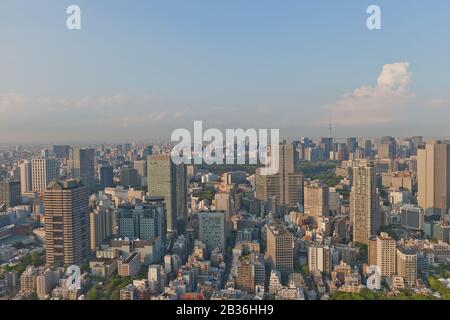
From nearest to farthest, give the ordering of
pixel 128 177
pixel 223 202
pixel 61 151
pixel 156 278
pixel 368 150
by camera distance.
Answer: pixel 156 278 → pixel 61 151 → pixel 223 202 → pixel 368 150 → pixel 128 177

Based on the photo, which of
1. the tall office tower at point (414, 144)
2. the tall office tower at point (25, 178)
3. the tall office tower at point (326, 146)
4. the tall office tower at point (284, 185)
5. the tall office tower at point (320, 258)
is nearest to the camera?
the tall office tower at point (320, 258)

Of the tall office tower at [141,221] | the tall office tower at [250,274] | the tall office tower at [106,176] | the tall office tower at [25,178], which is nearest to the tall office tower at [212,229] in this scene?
the tall office tower at [141,221]

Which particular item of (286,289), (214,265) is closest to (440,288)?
(286,289)

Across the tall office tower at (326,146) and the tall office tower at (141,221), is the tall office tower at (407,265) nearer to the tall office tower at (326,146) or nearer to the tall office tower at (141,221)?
the tall office tower at (326,146)

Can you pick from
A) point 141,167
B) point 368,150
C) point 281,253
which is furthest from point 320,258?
point 141,167

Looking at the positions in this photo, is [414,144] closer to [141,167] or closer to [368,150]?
[368,150]
